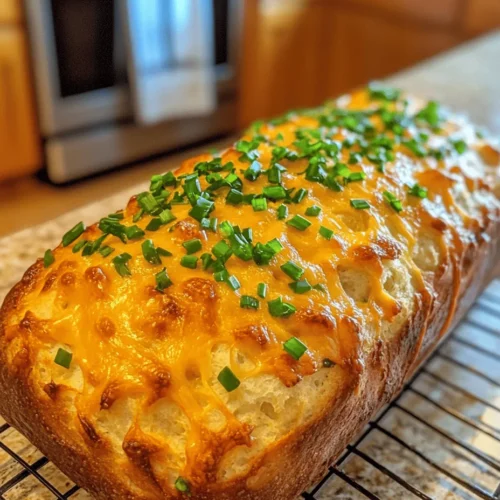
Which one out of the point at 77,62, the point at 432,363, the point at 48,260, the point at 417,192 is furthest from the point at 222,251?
the point at 77,62

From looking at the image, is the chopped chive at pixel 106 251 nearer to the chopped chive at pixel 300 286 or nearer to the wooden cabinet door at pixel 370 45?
the chopped chive at pixel 300 286

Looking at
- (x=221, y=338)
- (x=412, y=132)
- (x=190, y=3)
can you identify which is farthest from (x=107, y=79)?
(x=221, y=338)

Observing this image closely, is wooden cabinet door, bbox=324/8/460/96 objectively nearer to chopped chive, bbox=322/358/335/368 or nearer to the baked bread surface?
the baked bread surface

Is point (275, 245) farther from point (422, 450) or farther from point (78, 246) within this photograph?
point (422, 450)

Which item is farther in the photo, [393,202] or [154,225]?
[393,202]

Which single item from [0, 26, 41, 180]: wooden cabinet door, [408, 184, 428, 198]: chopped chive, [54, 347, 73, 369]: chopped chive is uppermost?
[408, 184, 428, 198]: chopped chive

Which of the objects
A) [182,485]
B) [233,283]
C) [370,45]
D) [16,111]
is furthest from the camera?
[370,45]

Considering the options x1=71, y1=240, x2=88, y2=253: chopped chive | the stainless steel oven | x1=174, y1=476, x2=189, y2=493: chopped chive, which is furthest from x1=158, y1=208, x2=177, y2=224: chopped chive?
the stainless steel oven

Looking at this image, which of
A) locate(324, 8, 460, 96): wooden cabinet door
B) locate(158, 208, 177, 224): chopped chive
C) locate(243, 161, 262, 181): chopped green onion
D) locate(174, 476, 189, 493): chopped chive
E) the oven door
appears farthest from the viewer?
locate(324, 8, 460, 96): wooden cabinet door
